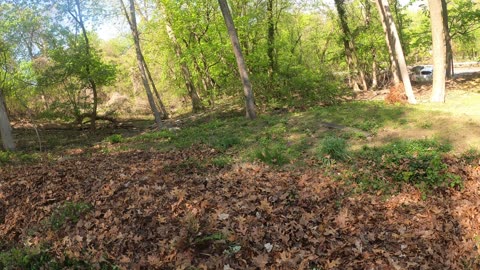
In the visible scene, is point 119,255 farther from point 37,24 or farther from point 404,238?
point 37,24

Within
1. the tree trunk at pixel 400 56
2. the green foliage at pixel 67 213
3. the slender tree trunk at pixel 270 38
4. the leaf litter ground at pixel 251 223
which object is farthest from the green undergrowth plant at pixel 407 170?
the slender tree trunk at pixel 270 38

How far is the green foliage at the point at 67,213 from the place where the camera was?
495 centimetres

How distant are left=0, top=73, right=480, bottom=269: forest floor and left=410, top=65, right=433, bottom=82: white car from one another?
20.5 meters

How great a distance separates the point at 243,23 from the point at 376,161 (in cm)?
1441

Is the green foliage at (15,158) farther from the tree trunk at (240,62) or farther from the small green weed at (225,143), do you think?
the tree trunk at (240,62)

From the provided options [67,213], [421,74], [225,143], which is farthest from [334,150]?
[421,74]

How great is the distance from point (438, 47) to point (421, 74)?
17.2 meters

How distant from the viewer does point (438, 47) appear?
45.8ft

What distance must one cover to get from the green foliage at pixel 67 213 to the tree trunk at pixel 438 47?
1484 cm

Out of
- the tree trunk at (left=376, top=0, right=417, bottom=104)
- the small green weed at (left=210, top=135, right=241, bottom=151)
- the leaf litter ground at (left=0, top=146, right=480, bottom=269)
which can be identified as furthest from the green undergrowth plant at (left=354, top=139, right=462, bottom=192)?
the tree trunk at (left=376, top=0, right=417, bottom=104)

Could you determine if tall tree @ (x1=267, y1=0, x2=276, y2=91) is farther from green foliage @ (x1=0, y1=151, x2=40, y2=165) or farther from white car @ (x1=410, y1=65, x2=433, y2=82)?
white car @ (x1=410, y1=65, x2=433, y2=82)

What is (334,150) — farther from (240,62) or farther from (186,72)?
(186,72)

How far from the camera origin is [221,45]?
19.1 meters

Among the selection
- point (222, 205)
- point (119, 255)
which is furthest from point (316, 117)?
point (119, 255)
